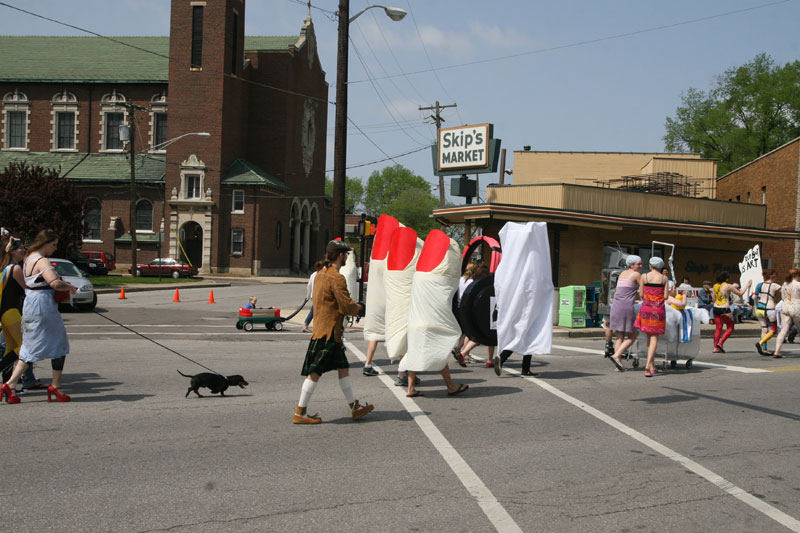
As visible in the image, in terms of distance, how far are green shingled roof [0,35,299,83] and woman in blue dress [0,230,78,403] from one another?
1992 inches

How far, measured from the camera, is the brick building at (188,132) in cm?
5019

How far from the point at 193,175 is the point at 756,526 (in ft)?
162

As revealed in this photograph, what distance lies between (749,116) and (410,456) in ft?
227

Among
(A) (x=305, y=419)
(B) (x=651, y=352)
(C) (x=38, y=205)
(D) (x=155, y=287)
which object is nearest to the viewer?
(A) (x=305, y=419)

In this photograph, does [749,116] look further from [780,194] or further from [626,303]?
[626,303]

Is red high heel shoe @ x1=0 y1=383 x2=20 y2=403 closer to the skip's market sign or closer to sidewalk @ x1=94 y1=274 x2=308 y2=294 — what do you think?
the skip's market sign

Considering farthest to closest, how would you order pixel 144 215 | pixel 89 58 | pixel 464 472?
pixel 89 58 → pixel 144 215 → pixel 464 472

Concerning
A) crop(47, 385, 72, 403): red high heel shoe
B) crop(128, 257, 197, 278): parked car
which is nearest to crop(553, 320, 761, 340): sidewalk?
crop(47, 385, 72, 403): red high heel shoe

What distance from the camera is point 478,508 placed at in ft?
16.0

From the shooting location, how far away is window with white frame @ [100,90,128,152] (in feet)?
182

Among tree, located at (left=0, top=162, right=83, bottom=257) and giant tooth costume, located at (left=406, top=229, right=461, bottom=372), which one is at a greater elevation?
tree, located at (left=0, top=162, right=83, bottom=257)

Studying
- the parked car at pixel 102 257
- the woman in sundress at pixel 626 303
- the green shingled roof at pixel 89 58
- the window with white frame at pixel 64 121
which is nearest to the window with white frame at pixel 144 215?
the parked car at pixel 102 257

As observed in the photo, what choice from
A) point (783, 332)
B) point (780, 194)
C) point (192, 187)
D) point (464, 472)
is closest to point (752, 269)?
point (783, 332)

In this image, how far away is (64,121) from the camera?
56.6 m
